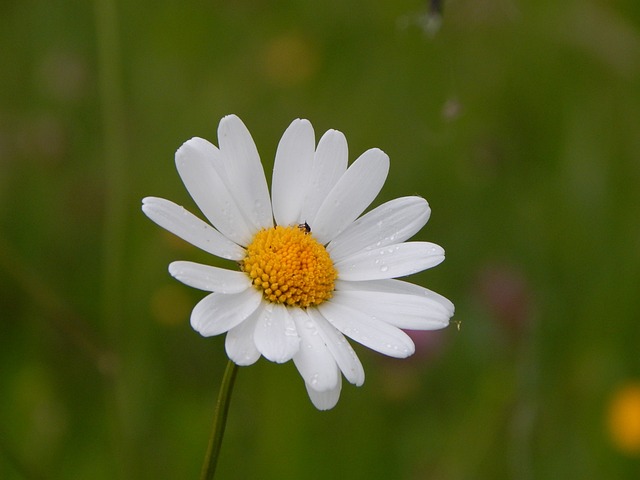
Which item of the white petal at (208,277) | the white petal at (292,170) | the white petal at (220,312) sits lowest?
the white petal at (220,312)

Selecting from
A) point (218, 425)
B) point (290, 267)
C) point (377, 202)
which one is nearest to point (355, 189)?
point (290, 267)

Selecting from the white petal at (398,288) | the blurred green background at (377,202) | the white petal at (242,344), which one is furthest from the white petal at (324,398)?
the blurred green background at (377,202)

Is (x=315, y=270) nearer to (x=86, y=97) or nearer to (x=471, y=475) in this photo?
(x=471, y=475)

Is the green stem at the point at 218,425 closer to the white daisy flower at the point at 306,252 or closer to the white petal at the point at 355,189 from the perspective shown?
the white daisy flower at the point at 306,252

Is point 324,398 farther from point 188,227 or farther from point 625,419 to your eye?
point 625,419

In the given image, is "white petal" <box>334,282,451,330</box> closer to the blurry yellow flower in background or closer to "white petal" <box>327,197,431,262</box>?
"white petal" <box>327,197,431,262</box>

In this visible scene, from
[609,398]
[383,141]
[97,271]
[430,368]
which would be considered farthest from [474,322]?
[97,271]

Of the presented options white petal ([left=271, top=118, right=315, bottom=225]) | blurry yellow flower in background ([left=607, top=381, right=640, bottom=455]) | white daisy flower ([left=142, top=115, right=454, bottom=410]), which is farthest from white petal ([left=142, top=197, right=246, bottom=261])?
blurry yellow flower in background ([left=607, top=381, right=640, bottom=455])

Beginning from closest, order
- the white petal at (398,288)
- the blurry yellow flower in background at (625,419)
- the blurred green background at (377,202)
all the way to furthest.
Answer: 1. the white petal at (398,288)
2. the blurred green background at (377,202)
3. the blurry yellow flower in background at (625,419)
